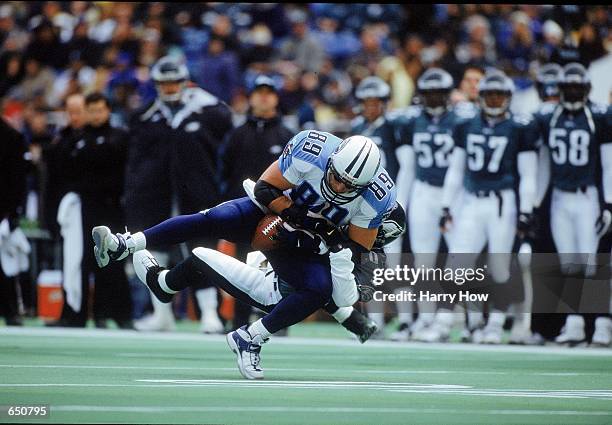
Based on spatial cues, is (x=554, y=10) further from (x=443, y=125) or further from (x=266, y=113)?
(x=266, y=113)

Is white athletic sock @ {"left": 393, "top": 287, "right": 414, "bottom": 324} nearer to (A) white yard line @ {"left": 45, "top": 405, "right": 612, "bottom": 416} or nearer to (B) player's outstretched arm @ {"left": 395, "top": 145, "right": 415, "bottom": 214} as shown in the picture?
Result: (B) player's outstretched arm @ {"left": 395, "top": 145, "right": 415, "bottom": 214}

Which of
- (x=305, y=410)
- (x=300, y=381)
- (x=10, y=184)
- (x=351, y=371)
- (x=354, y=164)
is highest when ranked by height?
(x=354, y=164)

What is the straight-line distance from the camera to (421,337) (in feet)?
24.3

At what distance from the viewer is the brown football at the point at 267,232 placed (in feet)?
17.2

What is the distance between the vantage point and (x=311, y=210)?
5172 millimetres

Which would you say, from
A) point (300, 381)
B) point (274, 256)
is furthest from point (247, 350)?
point (274, 256)

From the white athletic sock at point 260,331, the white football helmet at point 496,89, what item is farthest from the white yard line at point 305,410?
the white football helmet at point 496,89

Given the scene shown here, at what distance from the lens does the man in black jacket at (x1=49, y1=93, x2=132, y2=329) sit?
773 centimetres

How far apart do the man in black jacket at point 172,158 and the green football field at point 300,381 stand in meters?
0.58

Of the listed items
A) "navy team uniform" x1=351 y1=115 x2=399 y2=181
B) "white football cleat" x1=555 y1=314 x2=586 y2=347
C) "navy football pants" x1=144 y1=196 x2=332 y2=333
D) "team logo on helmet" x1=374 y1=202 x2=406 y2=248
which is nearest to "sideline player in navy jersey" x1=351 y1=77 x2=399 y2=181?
"navy team uniform" x1=351 y1=115 x2=399 y2=181

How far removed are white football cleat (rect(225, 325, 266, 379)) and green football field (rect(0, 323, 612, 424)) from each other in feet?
0.22

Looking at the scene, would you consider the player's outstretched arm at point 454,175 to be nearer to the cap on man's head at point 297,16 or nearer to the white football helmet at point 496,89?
the white football helmet at point 496,89

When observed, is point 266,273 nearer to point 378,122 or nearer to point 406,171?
point 406,171

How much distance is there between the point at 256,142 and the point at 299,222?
8.02 feet
